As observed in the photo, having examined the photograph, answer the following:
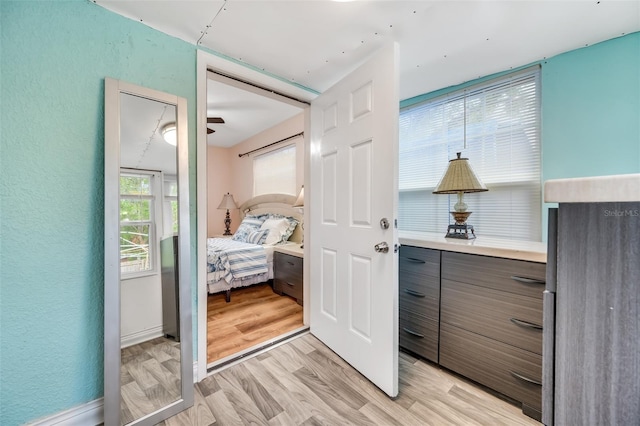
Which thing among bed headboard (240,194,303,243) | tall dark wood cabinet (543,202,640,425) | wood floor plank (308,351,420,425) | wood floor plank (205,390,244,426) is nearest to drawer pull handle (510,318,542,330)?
wood floor plank (308,351,420,425)

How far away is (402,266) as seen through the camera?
1799 millimetres

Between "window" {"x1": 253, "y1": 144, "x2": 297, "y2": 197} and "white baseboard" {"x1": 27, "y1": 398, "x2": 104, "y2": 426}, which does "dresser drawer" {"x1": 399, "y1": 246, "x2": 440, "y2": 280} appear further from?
"window" {"x1": 253, "y1": 144, "x2": 297, "y2": 197}

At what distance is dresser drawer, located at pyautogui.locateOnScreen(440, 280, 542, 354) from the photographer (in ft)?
4.17

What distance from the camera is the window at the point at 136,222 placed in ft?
4.24

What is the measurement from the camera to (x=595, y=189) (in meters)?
0.44

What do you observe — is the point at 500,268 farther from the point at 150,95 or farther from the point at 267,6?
the point at 150,95

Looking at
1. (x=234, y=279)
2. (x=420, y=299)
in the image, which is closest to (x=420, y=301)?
(x=420, y=299)

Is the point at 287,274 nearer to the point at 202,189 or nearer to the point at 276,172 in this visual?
the point at 202,189

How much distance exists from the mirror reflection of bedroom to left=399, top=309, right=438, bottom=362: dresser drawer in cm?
87

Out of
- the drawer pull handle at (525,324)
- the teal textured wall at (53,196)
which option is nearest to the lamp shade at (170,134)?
the teal textured wall at (53,196)

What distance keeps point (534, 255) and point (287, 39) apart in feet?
5.88

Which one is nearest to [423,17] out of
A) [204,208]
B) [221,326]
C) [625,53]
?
[625,53]

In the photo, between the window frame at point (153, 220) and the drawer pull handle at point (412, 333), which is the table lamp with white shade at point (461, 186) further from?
the window frame at point (153, 220)

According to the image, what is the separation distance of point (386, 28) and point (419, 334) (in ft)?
6.34
